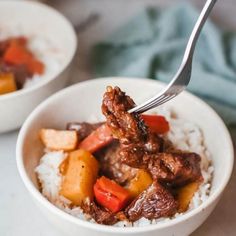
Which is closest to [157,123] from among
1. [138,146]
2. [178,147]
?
[178,147]

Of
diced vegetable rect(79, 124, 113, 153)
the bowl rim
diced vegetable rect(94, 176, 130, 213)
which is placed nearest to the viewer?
diced vegetable rect(94, 176, 130, 213)

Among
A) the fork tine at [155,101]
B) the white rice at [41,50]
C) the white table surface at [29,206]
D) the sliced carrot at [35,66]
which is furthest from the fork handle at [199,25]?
the sliced carrot at [35,66]

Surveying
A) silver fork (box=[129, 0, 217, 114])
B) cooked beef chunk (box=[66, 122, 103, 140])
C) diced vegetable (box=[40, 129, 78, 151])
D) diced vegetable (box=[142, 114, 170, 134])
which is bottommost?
diced vegetable (box=[40, 129, 78, 151])

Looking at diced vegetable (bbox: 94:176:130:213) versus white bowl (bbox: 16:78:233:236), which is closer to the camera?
white bowl (bbox: 16:78:233:236)

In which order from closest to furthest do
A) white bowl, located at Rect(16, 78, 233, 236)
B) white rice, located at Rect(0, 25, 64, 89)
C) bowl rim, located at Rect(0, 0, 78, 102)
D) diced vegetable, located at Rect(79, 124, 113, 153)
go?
white bowl, located at Rect(16, 78, 233, 236) → diced vegetable, located at Rect(79, 124, 113, 153) → bowl rim, located at Rect(0, 0, 78, 102) → white rice, located at Rect(0, 25, 64, 89)

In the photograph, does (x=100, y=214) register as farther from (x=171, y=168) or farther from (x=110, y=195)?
(x=171, y=168)

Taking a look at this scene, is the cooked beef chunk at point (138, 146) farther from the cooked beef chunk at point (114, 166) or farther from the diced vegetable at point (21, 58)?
the diced vegetable at point (21, 58)

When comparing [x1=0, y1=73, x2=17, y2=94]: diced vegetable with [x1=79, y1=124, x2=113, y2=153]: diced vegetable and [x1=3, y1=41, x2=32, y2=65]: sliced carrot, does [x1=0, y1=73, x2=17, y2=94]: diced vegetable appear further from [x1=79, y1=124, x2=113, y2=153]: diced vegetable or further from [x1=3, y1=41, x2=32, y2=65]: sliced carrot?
[x1=79, y1=124, x2=113, y2=153]: diced vegetable

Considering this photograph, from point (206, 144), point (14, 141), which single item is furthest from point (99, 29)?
point (206, 144)

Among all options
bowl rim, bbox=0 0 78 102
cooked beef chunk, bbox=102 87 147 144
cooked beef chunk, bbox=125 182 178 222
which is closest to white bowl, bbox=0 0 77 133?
bowl rim, bbox=0 0 78 102
